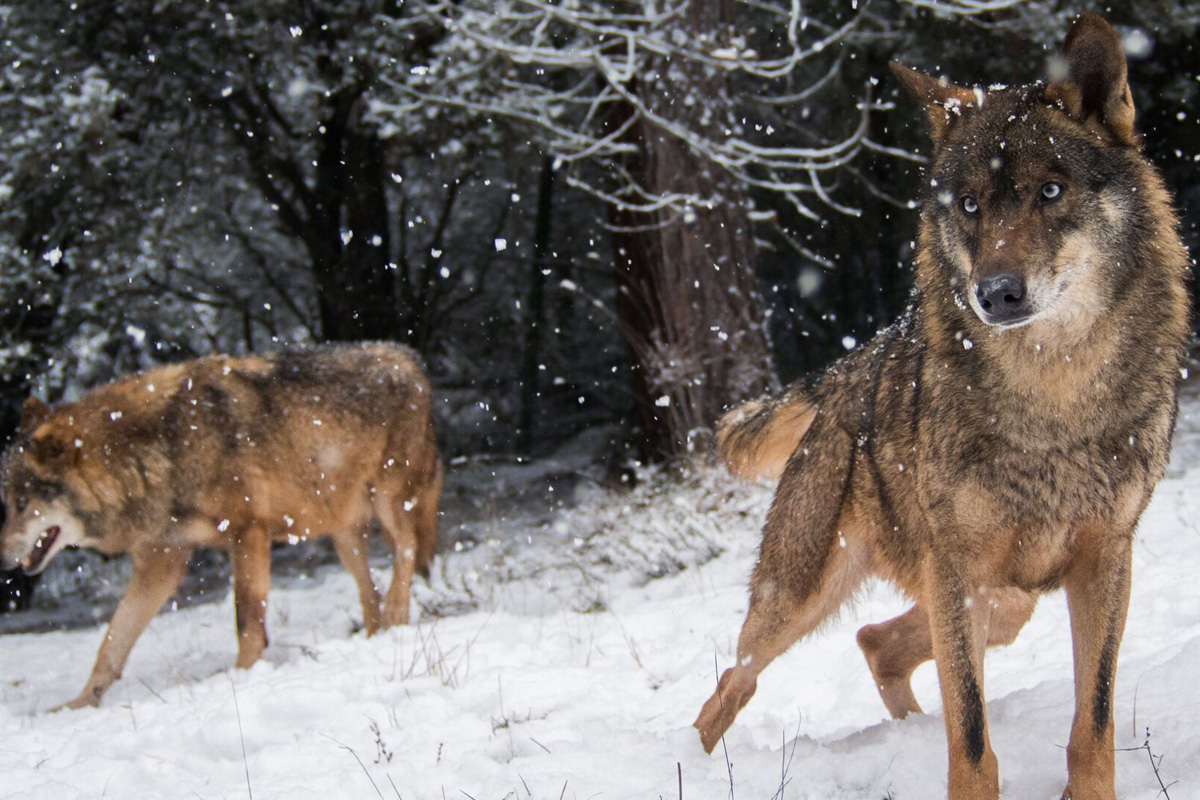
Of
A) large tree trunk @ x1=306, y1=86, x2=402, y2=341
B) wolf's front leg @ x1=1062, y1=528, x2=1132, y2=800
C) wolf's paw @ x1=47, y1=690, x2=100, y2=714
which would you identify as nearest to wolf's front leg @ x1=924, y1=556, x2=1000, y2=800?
wolf's front leg @ x1=1062, y1=528, x2=1132, y2=800

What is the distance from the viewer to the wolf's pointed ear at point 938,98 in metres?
3.45

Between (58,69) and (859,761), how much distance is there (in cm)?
1090

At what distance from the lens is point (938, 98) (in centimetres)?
352

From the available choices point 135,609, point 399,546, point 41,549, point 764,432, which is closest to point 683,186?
point 399,546

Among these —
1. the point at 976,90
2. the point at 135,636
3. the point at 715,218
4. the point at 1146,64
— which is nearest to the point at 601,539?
the point at 715,218

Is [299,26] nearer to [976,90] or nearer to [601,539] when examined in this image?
[601,539]

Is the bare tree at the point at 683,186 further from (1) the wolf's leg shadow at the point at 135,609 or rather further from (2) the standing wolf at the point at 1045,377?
(2) the standing wolf at the point at 1045,377

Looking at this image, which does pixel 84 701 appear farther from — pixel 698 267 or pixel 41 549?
pixel 698 267

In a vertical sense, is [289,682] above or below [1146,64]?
below

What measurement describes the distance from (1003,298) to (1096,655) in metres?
1.13

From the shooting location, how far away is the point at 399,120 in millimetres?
11383

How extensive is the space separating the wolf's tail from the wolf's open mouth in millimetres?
4980

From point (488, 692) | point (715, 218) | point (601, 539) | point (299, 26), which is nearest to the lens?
point (488, 692)

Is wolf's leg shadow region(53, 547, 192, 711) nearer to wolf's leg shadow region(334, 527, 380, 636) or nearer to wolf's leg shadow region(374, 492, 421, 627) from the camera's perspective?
wolf's leg shadow region(334, 527, 380, 636)
